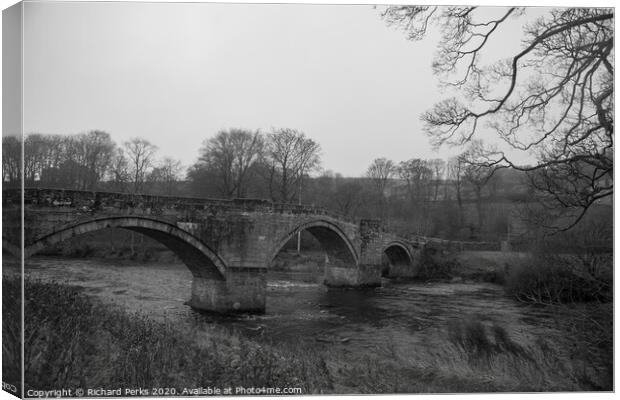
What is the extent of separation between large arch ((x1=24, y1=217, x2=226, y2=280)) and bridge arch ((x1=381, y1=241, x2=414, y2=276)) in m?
13.0

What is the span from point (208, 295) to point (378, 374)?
8.44m

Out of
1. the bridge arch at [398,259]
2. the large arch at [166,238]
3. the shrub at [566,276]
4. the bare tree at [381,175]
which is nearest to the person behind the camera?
the shrub at [566,276]

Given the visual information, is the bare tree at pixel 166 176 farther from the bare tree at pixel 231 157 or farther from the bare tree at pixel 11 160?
the bare tree at pixel 11 160

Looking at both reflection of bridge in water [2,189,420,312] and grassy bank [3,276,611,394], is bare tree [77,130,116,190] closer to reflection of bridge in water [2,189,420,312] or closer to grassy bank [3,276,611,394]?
reflection of bridge in water [2,189,420,312]

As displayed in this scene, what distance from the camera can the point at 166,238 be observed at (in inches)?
478

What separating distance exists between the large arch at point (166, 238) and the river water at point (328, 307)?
2.72 feet

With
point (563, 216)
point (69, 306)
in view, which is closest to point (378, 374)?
point (563, 216)

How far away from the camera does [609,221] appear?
5.54m

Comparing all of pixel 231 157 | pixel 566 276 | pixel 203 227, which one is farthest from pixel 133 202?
pixel 231 157

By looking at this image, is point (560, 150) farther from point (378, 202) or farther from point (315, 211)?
point (378, 202)

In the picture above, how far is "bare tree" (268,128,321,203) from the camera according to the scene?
1844cm

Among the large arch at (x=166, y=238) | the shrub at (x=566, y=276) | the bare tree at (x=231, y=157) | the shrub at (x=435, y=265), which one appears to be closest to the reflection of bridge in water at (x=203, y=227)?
the large arch at (x=166, y=238)

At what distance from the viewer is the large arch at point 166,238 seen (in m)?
9.34

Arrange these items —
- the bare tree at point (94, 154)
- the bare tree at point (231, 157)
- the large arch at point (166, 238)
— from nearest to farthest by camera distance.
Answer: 1. the bare tree at point (94, 154)
2. the large arch at point (166, 238)
3. the bare tree at point (231, 157)
